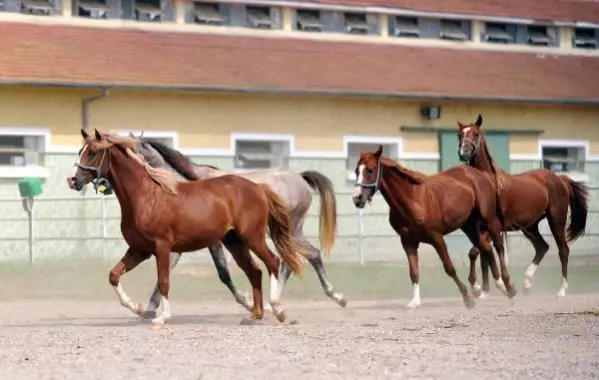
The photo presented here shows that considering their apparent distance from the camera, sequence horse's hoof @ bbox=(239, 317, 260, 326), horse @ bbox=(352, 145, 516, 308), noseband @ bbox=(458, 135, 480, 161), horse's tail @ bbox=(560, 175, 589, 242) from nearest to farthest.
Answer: horse's hoof @ bbox=(239, 317, 260, 326) → horse @ bbox=(352, 145, 516, 308) → noseband @ bbox=(458, 135, 480, 161) → horse's tail @ bbox=(560, 175, 589, 242)

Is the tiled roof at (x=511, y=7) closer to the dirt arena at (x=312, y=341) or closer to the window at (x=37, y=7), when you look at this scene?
the window at (x=37, y=7)

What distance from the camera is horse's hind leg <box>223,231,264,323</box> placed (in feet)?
52.5

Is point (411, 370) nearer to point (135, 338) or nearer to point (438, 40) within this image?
point (135, 338)

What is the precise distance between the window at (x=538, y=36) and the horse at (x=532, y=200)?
1511 cm

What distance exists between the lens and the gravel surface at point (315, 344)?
11.0 meters

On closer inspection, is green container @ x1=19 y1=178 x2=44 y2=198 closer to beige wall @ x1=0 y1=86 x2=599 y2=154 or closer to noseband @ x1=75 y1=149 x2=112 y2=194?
beige wall @ x1=0 y1=86 x2=599 y2=154

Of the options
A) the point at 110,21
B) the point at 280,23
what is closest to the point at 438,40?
the point at 280,23

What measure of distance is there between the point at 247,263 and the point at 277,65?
52.5ft

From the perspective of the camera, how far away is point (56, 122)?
93.8 feet

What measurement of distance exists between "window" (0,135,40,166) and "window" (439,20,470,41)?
1186 cm

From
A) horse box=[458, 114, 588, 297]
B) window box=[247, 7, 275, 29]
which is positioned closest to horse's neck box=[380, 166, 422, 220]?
horse box=[458, 114, 588, 297]

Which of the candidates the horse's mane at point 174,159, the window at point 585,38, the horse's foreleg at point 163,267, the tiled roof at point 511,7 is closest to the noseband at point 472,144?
the horse's mane at point 174,159

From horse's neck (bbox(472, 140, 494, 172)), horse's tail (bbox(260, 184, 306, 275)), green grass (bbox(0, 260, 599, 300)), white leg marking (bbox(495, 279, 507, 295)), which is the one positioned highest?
horse's neck (bbox(472, 140, 494, 172))

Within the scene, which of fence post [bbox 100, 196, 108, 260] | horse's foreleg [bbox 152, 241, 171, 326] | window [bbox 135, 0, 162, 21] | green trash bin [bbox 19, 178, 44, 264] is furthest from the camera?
window [bbox 135, 0, 162, 21]
